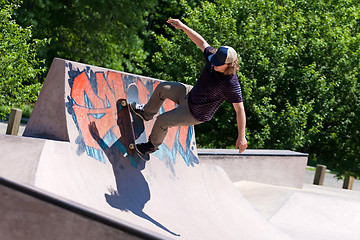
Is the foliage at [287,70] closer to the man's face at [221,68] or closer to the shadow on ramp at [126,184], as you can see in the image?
the shadow on ramp at [126,184]

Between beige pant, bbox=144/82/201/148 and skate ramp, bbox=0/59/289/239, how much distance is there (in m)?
0.42

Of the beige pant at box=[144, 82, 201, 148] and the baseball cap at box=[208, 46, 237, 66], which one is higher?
the baseball cap at box=[208, 46, 237, 66]

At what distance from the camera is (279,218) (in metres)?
7.81

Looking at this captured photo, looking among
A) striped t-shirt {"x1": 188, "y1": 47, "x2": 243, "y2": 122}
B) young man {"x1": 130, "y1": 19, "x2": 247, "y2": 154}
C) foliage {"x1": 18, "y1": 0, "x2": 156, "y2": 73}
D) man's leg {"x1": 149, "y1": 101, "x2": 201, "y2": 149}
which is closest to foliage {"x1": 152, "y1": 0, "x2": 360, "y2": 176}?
foliage {"x1": 18, "y1": 0, "x2": 156, "y2": 73}

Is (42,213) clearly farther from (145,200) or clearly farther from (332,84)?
(332,84)

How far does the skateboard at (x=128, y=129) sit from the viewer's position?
18.5 ft

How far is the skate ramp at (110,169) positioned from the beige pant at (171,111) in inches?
16.5

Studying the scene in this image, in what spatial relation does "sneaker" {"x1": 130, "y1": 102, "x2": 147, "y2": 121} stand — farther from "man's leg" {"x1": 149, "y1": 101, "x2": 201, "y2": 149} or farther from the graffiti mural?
"man's leg" {"x1": 149, "y1": 101, "x2": 201, "y2": 149}

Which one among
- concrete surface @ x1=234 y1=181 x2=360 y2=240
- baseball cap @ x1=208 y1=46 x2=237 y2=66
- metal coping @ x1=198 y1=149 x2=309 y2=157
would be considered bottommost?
concrete surface @ x1=234 y1=181 x2=360 y2=240

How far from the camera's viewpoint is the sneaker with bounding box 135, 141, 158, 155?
220 inches

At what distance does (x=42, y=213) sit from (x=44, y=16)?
18.3m

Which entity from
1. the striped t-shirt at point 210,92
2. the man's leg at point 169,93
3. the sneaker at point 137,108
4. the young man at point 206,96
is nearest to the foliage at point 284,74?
the sneaker at point 137,108

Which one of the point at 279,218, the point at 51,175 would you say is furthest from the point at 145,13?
the point at 51,175

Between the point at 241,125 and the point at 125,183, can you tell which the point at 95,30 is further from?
the point at 241,125
